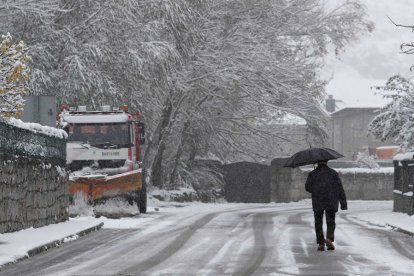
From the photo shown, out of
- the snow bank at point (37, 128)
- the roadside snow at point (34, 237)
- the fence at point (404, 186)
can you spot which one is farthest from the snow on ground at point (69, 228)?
the snow bank at point (37, 128)

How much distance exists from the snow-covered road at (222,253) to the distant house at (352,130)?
76798mm

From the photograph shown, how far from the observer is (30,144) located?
16797 millimetres

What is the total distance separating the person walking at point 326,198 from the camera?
13742 millimetres

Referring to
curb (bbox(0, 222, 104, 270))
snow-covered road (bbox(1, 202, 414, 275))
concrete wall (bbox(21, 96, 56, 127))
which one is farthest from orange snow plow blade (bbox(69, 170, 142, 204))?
curb (bbox(0, 222, 104, 270))

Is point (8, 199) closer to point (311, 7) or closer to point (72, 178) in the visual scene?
point (72, 178)

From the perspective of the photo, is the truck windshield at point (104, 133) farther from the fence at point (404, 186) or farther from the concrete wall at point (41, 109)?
the fence at point (404, 186)

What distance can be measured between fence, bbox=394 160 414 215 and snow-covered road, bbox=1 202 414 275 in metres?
5.78

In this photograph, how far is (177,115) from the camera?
36.4 metres

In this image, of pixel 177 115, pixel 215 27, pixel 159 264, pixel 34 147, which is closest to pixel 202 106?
pixel 177 115

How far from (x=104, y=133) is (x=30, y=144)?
6679mm

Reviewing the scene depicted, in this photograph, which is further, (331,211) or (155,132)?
(155,132)

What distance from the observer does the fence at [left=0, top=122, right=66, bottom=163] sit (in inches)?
592

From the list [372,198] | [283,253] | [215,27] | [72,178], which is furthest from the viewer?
[372,198]

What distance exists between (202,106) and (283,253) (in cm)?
2388
